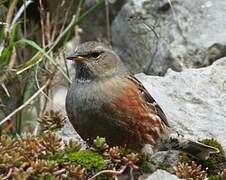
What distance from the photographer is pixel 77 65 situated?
17.6 feet

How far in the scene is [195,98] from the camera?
5.86 meters

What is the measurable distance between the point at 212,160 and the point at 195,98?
1.11m

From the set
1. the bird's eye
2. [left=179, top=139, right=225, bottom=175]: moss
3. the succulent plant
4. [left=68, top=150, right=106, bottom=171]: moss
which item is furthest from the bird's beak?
the succulent plant

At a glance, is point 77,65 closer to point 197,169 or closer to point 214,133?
point 214,133

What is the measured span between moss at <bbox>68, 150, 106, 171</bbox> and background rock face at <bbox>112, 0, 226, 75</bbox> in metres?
2.55

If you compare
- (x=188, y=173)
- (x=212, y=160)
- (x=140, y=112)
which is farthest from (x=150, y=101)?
(x=188, y=173)

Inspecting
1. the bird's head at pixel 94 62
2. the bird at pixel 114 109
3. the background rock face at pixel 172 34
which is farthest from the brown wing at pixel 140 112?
the background rock face at pixel 172 34

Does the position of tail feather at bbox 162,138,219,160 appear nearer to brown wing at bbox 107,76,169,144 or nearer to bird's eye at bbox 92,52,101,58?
brown wing at bbox 107,76,169,144

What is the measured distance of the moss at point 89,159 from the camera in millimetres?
4035

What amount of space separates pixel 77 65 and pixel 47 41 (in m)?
1.58

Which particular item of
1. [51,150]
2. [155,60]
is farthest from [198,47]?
[51,150]

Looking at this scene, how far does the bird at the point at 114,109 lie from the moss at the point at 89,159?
857 mm

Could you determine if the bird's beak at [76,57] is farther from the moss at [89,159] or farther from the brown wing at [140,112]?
the moss at [89,159]

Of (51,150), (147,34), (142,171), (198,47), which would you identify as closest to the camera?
(51,150)
